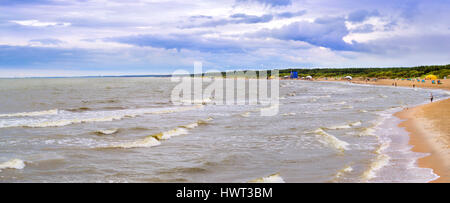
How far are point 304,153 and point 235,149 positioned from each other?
2.91 meters

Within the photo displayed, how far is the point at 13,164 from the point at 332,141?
13.1 m

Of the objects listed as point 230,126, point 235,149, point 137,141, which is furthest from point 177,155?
point 230,126

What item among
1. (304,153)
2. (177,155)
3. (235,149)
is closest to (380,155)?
(304,153)

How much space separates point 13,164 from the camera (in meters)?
12.7

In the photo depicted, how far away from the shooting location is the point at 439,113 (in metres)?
25.3

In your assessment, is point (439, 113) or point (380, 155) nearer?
point (380, 155)

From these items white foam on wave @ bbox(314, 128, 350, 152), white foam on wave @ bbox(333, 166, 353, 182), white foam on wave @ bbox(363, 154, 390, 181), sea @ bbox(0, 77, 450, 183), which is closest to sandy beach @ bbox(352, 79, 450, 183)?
sea @ bbox(0, 77, 450, 183)

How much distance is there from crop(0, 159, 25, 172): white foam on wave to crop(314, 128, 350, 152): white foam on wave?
12.2 meters

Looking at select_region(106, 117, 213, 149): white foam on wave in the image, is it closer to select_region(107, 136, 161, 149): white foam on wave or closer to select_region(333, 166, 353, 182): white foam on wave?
select_region(107, 136, 161, 149): white foam on wave

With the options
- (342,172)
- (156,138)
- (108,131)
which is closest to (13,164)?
(156,138)

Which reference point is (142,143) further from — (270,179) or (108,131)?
(270,179)
